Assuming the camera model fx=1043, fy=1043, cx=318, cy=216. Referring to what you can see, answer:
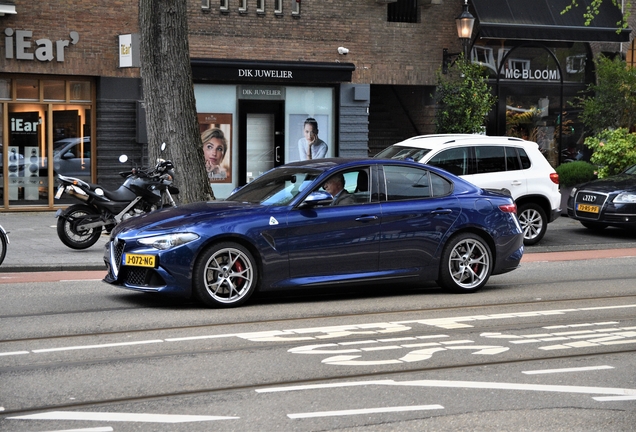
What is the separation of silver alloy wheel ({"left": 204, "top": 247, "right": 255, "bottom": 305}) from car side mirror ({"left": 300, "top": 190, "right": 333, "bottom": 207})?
854 millimetres

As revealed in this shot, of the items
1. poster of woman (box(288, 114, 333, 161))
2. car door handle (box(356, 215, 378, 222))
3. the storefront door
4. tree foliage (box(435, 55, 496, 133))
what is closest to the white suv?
car door handle (box(356, 215, 378, 222))

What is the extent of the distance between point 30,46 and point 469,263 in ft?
42.7

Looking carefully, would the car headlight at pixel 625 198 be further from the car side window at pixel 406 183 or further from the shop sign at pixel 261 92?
the shop sign at pixel 261 92

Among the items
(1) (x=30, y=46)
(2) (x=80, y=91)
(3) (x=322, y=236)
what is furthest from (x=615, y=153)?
(3) (x=322, y=236)

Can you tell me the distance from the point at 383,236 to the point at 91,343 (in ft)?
11.8

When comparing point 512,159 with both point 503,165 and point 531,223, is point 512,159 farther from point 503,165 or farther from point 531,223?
point 531,223

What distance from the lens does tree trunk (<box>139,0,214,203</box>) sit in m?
16.0

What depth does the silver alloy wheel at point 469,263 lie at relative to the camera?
37.7ft

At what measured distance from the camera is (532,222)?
58.5 ft

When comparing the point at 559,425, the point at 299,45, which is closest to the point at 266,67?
the point at 299,45

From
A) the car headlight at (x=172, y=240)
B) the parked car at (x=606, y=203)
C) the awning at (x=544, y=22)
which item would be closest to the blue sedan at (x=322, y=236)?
the car headlight at (x=172, y=240)

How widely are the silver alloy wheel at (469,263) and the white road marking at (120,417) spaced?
224 inches

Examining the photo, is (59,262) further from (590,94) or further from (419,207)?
(590,94)

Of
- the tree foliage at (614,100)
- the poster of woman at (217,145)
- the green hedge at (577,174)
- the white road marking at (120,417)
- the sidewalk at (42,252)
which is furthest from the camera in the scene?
the tree foliage at (614,100)
